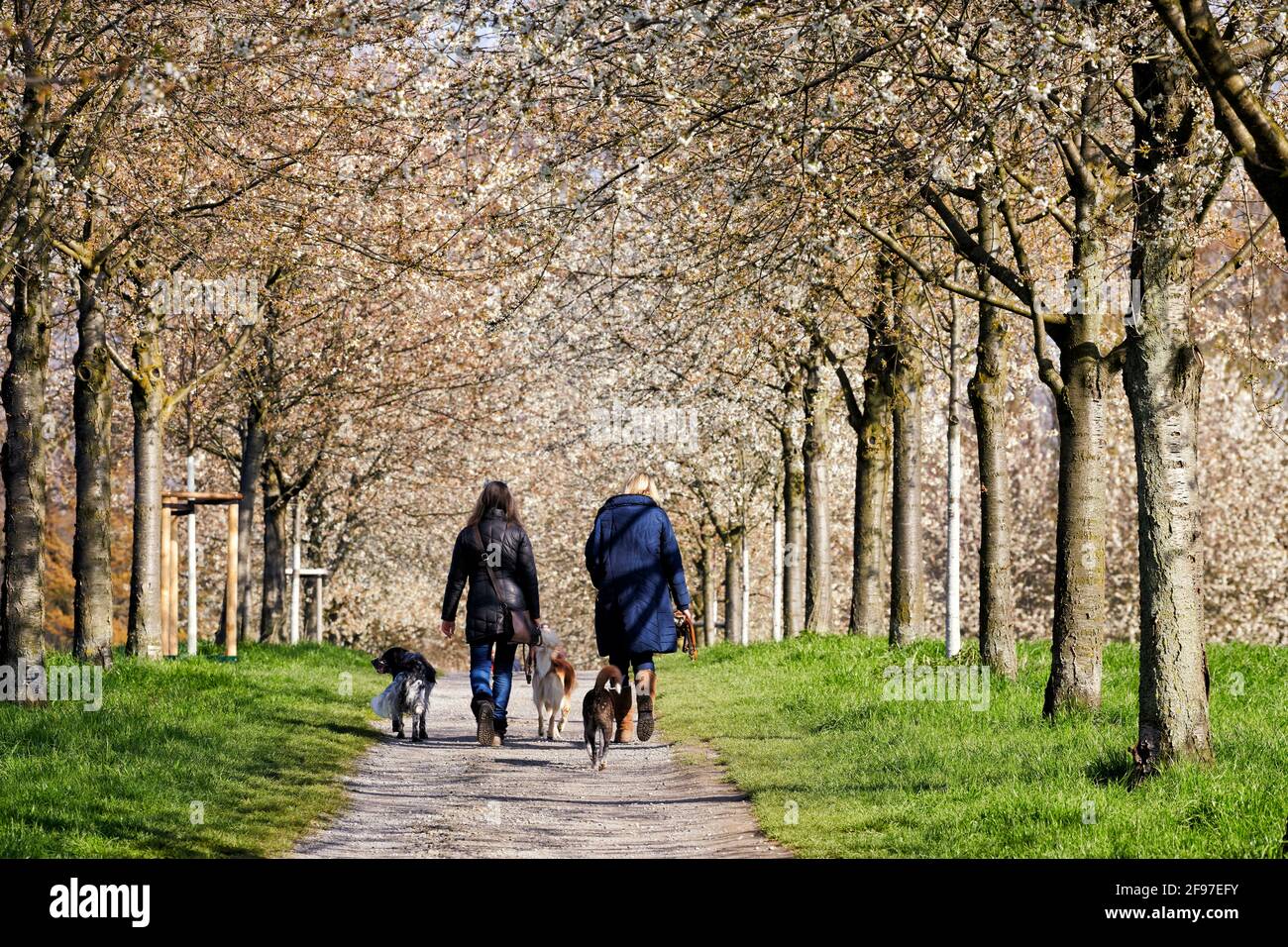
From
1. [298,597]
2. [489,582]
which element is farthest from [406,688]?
[298,597]

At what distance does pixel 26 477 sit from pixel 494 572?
13.8 feet

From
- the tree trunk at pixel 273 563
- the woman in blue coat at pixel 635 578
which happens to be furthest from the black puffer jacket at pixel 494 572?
the tree trunk at pixel 273 563

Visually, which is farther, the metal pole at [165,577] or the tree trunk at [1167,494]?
the metal pole at [165,577]

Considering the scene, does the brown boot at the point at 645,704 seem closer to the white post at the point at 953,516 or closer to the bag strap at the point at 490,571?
the bag strap at the point at 490,571

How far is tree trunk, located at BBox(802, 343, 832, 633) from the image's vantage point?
25.7 meters

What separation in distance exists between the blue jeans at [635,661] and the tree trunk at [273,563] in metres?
18.8

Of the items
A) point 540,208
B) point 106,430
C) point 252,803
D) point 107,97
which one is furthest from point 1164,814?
point 106,430

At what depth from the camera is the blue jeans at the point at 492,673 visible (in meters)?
13.2

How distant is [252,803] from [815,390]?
17342mm

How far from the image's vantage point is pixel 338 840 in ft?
28.5

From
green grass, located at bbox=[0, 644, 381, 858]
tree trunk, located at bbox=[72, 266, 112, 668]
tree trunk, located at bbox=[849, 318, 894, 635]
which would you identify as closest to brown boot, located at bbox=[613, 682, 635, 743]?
green grass, located at bbox=[0, 644, 381, 858]

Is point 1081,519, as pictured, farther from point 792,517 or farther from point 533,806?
point 792,517

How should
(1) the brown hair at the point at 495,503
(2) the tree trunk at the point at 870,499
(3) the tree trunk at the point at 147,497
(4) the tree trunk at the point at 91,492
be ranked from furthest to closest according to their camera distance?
(2) the tree trunk at the point at 870,499 < (3) the tree trunk at the point at 147,497 < (4) the tree trunk at the point at 91,492 < (1) the brown hair at the point at 495,503
